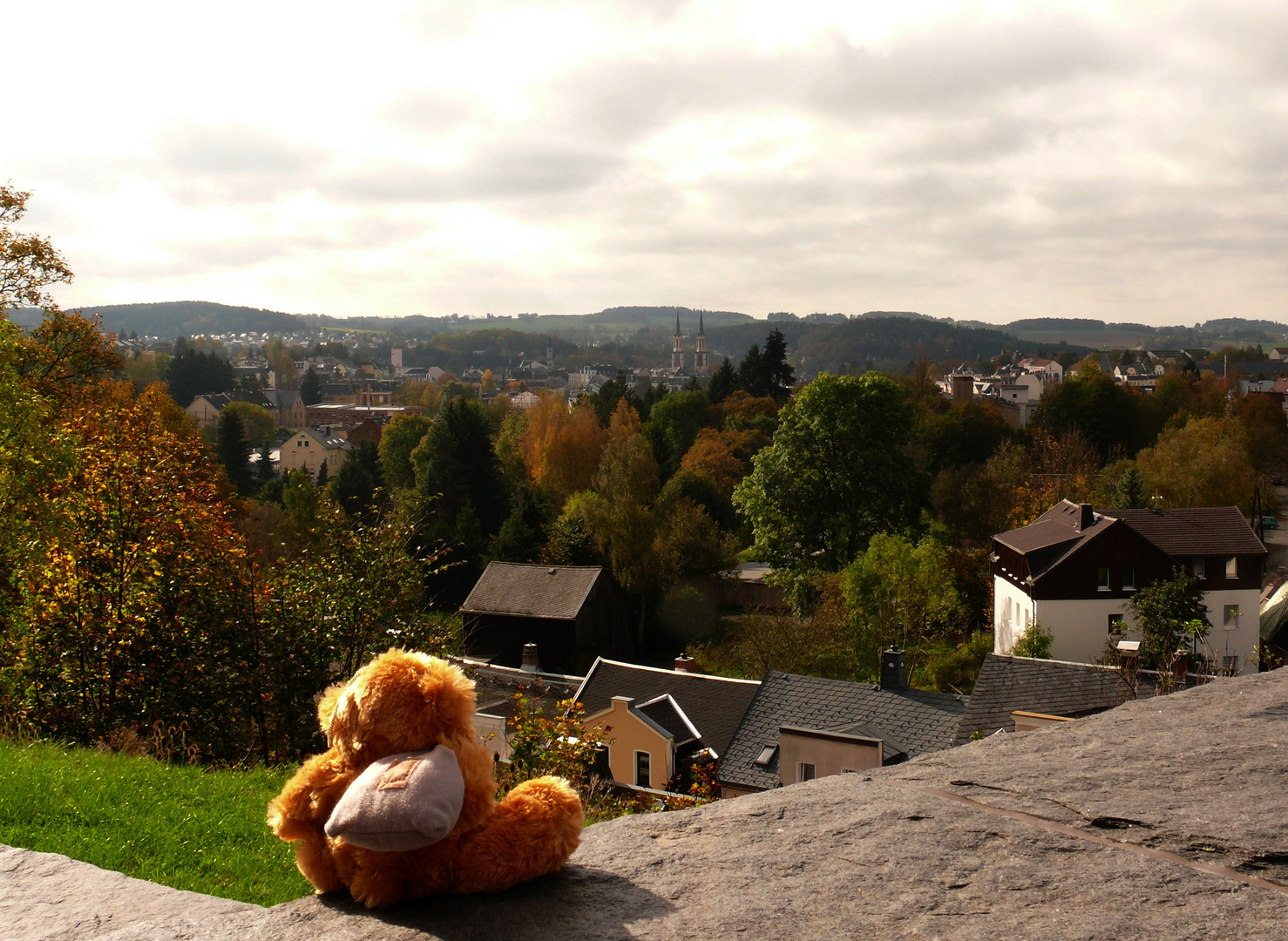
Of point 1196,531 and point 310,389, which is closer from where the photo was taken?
point 1196,531

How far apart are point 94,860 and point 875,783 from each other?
437cm

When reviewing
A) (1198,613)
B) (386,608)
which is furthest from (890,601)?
(386,608)

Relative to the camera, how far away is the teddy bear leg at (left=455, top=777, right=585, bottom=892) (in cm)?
263

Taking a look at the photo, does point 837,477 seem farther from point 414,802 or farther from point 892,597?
point 414,802

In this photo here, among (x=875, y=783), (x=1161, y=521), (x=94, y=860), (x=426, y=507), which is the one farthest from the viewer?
(x=426, y=507)

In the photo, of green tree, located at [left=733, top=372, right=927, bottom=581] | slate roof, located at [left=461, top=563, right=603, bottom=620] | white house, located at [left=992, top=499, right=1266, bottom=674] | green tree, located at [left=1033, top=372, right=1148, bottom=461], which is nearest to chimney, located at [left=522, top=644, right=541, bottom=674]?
slate roof, located at [left=461, top=563, right=603, bottom=620]

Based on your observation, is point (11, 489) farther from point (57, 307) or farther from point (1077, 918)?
point (1077, 918)

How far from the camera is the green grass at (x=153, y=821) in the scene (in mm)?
5434

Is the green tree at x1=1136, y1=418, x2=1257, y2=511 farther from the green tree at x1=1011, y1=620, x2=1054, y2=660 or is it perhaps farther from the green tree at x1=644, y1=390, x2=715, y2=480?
the green tree at x1=644, y1=390, x2=715, y2=480

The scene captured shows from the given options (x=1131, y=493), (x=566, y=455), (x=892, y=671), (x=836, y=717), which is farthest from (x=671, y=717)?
(x=566, y=455)

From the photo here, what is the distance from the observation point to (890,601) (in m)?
30.5

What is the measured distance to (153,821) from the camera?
623 cm

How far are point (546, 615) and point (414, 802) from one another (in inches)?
1407

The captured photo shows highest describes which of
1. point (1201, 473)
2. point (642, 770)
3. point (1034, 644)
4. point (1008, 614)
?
point (1201, 473)
